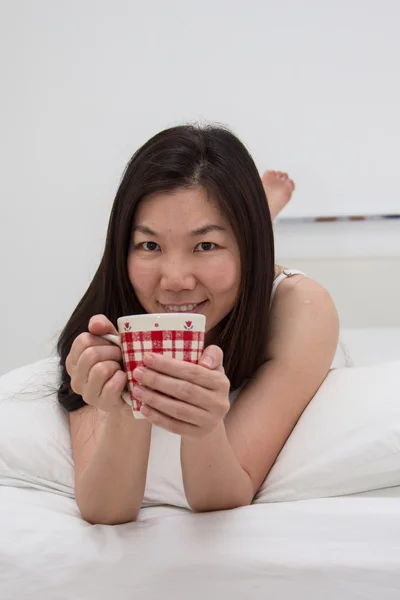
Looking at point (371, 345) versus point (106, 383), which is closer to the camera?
point (106, 383)

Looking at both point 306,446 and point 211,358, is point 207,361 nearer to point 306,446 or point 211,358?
point 211,358

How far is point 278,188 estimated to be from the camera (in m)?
2.16

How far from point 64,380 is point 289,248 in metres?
1.22

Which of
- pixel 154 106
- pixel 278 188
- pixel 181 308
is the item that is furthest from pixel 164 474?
pixel 154 106

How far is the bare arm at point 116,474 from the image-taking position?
0.84 metres

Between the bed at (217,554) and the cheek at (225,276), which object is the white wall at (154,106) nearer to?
the cheek at (225,276)

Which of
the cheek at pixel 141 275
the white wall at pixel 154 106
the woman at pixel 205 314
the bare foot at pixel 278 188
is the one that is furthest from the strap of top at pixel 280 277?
the white wall at pixel 154 106

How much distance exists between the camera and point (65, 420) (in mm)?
1144

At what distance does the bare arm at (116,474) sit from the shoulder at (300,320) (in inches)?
13.4

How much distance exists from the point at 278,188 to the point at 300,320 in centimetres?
109

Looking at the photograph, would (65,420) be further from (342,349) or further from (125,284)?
(342,349)

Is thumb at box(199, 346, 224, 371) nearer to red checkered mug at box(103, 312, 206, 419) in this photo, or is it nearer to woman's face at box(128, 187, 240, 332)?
red checkered mug at box(103, 312, 206, 419)

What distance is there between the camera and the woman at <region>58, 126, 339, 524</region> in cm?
86

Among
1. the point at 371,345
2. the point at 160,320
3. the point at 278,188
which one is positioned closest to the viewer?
the point at 160,320
